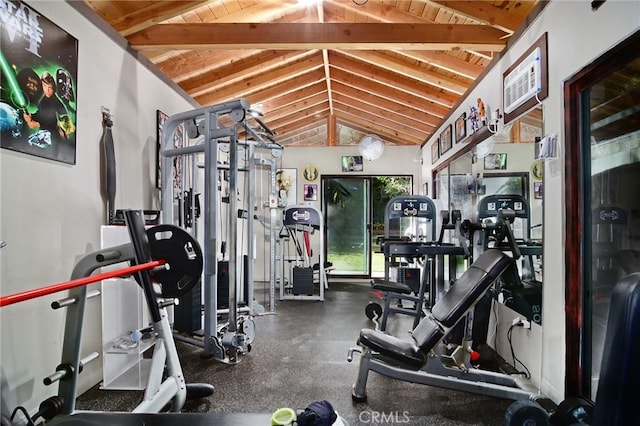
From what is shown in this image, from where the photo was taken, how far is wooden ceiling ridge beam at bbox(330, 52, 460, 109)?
4.40 m

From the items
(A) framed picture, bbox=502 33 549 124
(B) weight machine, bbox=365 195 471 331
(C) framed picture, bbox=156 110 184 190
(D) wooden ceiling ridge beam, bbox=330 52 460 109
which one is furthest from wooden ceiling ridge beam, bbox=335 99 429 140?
(A) framed picture, bbox=502 33 549 124

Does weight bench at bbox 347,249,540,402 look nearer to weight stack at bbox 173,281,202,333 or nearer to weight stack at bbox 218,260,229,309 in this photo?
weight stack at bbox 173,281,202,333

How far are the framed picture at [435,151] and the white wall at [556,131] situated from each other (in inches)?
100

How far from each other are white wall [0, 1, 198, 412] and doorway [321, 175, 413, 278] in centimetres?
405

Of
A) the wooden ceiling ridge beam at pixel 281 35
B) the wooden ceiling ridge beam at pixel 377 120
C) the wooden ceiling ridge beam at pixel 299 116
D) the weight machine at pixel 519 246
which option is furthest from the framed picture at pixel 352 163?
the weight machine at pixel 519 246

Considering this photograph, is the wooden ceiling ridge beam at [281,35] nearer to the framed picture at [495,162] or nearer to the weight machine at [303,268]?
the framed picture at [495,162]

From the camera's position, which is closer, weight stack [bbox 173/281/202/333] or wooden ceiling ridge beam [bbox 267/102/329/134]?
weight stack [bbox 173/281/202/333]

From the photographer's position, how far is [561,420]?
171cm

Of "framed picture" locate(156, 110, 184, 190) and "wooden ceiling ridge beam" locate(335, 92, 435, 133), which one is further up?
"wooden ceiling ridge beam" locate(335, 92, 435, 133)

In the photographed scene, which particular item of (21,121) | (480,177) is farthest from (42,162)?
(480,177)

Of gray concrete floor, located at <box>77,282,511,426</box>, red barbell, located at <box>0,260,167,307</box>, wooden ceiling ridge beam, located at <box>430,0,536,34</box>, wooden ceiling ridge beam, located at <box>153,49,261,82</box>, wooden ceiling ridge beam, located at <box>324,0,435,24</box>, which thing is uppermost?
wooden ceiling ridge beam, located at <box>324,0,435,24</box>

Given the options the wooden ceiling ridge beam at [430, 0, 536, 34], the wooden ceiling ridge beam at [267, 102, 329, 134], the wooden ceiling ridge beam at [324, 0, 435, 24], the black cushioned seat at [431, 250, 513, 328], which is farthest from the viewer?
the wooden ceiling ridge beam at [267, 102, 329, 134]

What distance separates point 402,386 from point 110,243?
7.49ft

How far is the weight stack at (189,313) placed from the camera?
3240 mm
